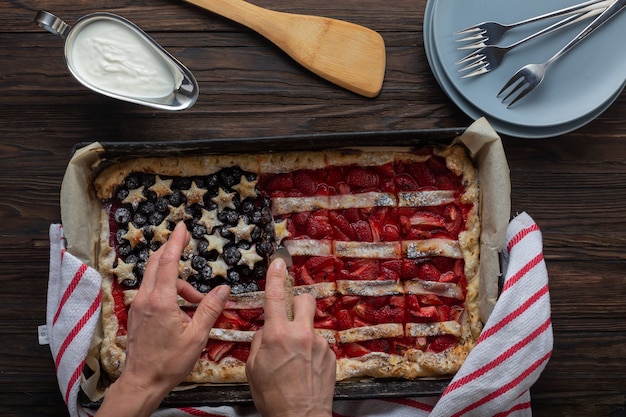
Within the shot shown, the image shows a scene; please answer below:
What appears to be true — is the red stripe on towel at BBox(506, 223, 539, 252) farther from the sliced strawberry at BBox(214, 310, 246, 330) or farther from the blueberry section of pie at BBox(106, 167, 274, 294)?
the sliced strawberry at BBox(214, 310, 246, 330)

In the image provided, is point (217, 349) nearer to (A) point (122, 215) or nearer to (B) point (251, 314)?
(B) point (251, 314)

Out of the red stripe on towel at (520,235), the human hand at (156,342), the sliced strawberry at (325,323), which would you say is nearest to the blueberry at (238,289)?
the sliced strawberry at (325,323)

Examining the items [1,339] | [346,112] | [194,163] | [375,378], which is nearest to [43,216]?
[1,339]

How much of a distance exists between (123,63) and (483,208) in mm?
1781

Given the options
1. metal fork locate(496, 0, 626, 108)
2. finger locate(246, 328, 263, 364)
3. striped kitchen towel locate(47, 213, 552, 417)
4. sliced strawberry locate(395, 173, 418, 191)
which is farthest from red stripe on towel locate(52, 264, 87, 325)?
metal fork locate(496, 0, 626, 108)

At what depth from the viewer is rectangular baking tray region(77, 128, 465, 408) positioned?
276 centimetres

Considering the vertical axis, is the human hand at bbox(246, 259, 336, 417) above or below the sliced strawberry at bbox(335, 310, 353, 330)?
above

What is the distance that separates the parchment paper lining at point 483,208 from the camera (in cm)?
279

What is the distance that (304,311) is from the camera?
2.31 m

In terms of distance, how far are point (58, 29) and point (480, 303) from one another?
7.54ft

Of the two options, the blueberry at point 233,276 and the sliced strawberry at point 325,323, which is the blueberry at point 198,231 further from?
the sliced strawberry at point 325,323

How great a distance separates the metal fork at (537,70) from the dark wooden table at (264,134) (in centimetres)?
26

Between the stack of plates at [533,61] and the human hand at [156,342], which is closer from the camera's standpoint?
the human hand at [156,342]

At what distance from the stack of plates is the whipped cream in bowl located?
121cm
